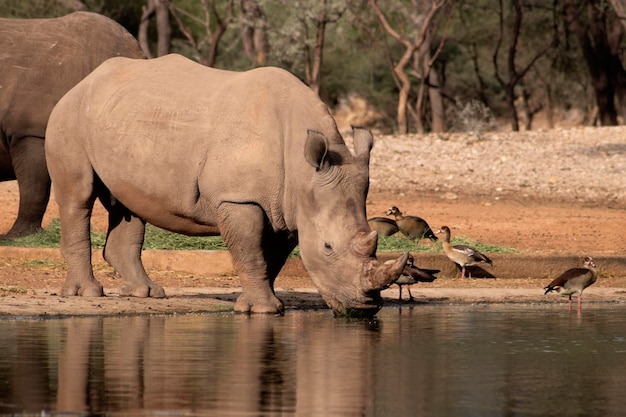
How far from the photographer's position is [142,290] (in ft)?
42.5

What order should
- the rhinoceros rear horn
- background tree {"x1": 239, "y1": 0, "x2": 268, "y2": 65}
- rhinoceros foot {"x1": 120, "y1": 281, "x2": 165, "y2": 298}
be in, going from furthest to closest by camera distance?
background tree {"x1": 239, "y1": 0, "x2": 268, "y2": 65} → rhinoceros foot {"x1": 120, "y1": 281, "x2": 165, "y2": 298} → the rhinoceros rear horn

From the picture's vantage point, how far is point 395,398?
24.6ft

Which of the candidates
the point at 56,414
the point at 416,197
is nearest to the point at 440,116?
the point at 416,197

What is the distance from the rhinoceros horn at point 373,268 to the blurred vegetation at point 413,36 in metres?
27.6

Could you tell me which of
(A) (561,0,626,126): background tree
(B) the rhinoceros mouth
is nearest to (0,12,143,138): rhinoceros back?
(B) the rhinoceros mouth

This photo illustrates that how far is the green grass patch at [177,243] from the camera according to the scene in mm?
16359

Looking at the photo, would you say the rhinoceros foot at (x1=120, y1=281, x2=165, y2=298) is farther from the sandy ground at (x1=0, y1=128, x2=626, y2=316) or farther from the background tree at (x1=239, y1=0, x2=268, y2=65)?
the background tree at (x1=239, y1=0, x2=268, y2=65)

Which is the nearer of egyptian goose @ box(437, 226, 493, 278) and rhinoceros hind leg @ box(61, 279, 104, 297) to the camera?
rhinoceros hind leg @ box(61, 279, 104, 297)

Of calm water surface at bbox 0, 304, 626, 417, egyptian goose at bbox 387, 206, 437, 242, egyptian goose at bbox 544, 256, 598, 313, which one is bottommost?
calm water surface at bbox 0, 304, 626, 417

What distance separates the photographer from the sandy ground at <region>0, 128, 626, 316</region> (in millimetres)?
13328

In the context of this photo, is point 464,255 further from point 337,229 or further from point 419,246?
point 337,229

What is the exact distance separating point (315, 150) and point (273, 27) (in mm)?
33771

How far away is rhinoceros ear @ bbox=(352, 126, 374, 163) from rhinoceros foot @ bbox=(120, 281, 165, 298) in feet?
7.53

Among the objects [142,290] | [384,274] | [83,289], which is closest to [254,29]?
[142,290]
